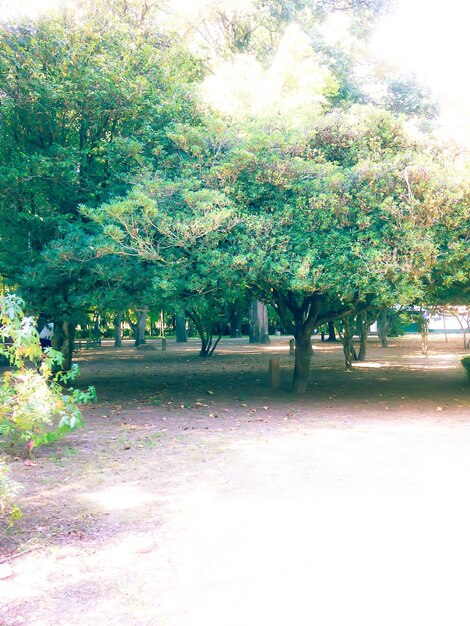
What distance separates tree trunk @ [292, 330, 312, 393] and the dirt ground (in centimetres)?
266

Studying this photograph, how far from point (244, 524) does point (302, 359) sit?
304 inches

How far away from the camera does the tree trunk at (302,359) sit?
11555 millimetres

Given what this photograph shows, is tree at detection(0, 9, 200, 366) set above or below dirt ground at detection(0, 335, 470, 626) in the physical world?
above

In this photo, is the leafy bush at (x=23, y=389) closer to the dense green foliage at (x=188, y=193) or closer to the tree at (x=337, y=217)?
the dense green foliage at (x=188, y=193)

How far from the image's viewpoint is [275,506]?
4.50 m

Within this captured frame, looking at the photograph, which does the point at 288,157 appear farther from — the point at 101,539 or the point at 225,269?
the point at 101,539

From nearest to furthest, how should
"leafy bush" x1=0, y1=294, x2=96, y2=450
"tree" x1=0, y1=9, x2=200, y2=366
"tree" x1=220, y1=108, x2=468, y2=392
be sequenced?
1. "leafy bush" x1=0, y1=294, x2=96, y2=450
2. "tree" x1=220, y1=108, x2=468, y2=392
3. "tree" x1=0, y1=9, x2=200, y2=366

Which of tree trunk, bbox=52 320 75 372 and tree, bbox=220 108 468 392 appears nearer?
tree, bbox=220 108 468 392

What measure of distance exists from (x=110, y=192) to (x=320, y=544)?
7766 mm

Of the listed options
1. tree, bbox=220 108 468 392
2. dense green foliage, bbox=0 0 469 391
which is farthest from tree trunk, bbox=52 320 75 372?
tree, bbox=220 108 468 392


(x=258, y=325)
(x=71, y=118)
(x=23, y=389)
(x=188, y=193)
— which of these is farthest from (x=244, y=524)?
(x=258, y=325)

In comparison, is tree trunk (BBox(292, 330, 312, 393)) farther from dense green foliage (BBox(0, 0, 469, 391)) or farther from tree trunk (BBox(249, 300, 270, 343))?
tree trunk (BBox(249, 300, 270, 343))

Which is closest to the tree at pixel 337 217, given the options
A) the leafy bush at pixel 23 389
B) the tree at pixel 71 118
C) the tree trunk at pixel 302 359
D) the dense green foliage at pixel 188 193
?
the dense green foliage at pixel 188 193

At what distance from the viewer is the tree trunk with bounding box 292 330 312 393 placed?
11.6 m
